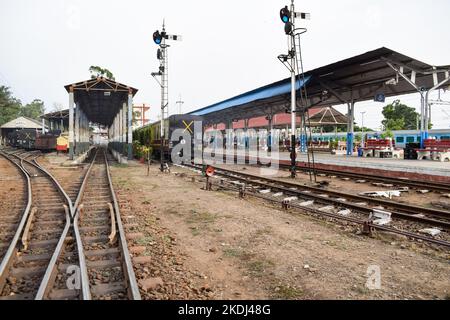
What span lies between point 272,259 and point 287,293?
1.07 m

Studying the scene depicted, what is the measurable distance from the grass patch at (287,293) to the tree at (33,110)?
Answer: 5161 inches

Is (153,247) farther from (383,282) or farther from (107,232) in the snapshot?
(383,282)

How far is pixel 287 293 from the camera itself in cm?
376

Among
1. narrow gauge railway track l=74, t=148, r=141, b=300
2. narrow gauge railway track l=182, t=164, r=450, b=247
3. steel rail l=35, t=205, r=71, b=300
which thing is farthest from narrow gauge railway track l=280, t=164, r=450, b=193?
steel rail l=35, t=205, r=71, b=300

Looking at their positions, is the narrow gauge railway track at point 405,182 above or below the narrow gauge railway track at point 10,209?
above

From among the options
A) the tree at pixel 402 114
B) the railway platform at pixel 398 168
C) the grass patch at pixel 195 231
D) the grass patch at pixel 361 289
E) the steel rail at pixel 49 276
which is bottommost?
the grass patch at pixel 361 289

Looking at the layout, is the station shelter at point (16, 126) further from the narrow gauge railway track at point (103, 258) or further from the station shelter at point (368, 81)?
the narrow gauge railway track at point (103, 258)

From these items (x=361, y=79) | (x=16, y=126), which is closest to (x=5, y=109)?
(x=16, y=126)

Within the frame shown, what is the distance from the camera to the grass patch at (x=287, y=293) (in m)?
3.67

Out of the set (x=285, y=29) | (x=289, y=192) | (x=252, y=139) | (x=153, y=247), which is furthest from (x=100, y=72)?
(x=153, y=247)

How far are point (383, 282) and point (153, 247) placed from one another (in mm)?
3349

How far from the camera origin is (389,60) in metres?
15.3

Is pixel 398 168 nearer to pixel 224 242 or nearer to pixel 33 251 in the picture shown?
pixel 224 242

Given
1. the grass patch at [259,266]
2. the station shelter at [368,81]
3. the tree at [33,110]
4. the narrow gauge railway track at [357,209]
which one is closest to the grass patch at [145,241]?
the grass patch at [259,266]
